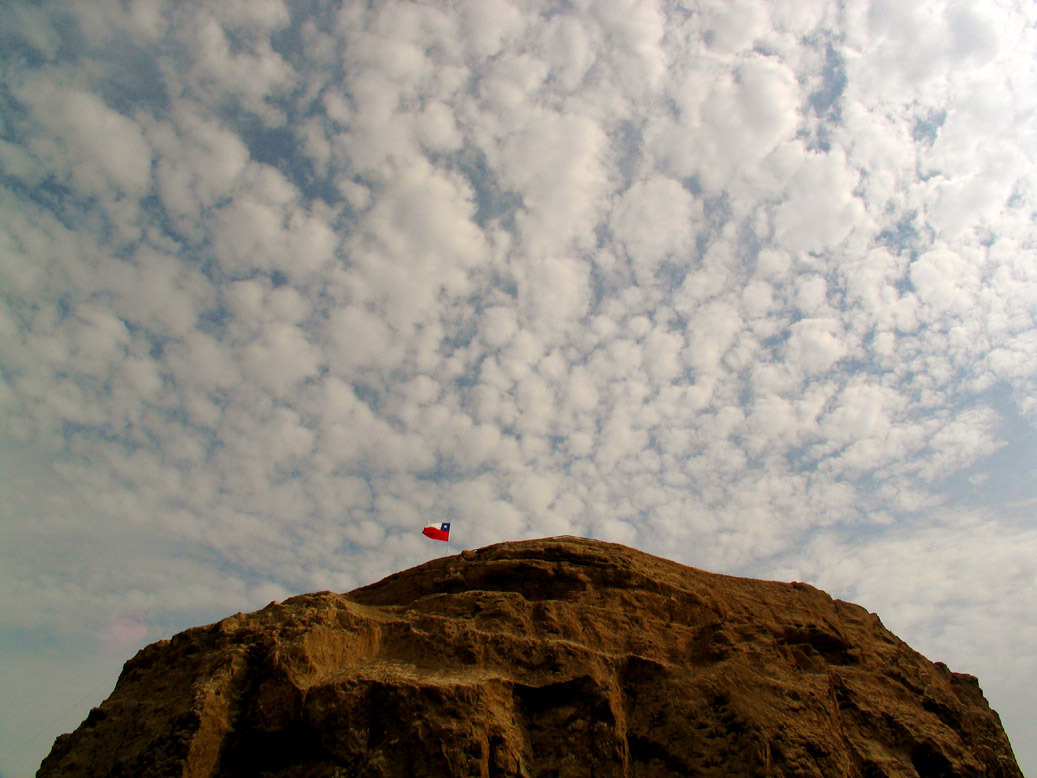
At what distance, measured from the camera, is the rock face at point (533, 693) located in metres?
9.19

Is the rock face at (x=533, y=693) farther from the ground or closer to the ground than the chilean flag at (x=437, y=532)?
closer to the ground

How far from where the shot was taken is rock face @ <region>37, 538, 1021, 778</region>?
9.19 m

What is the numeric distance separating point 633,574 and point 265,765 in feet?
24.3

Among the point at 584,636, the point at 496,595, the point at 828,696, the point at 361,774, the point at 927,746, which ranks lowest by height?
the point at 361,774

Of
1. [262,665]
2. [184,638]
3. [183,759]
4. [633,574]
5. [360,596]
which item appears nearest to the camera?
[183,759]

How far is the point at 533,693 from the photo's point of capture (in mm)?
10180

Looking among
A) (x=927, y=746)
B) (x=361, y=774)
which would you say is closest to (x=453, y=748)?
(x=361, y=774)

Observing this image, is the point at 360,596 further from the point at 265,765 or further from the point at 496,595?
the point at 265,765

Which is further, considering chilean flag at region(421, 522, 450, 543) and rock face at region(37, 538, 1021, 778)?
chilean flag at region(421, 522, 450, 543)

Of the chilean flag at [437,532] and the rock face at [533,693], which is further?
the chilean flag at [437,532]

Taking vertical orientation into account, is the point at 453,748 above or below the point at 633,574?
below

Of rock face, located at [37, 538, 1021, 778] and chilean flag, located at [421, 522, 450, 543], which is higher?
chilean flag, located at [421, 522, 450, 543]

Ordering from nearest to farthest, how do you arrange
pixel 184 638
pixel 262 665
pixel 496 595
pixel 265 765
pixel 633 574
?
pixel 265 765
pixel 262 665
pixel 184 638
pixel 496 595
pixel 633 574

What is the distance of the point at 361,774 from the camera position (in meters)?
8.79
